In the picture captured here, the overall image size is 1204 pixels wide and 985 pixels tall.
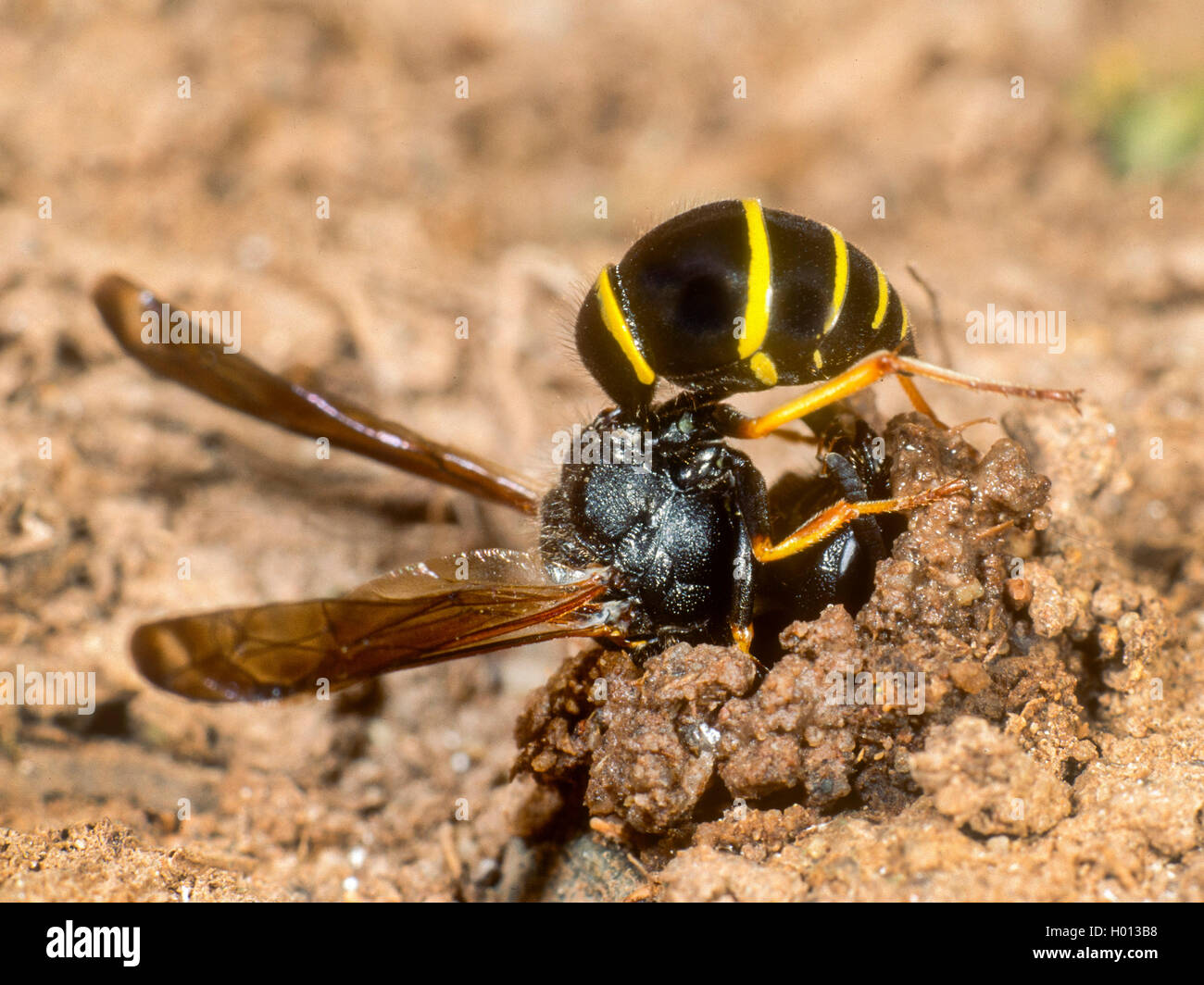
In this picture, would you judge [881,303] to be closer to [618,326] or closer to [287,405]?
[618,326]

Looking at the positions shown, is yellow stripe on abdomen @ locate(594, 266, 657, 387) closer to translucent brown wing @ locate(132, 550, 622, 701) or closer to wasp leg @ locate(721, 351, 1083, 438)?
wasp leg @ locate(721, 351, 1083, 438)

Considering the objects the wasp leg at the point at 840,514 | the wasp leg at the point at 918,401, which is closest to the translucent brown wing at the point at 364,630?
the wasp leg at the point at 840,514

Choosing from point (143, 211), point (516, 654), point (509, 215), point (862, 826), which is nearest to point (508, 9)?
point (509, 215)

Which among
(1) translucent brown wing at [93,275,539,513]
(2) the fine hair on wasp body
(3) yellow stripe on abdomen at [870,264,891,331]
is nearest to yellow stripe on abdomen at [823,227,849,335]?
(2) the fine hair on wasp body

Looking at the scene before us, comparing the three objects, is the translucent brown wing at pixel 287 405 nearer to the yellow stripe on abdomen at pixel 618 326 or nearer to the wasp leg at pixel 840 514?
the yellow stripe on abdomen at pixel 618 326

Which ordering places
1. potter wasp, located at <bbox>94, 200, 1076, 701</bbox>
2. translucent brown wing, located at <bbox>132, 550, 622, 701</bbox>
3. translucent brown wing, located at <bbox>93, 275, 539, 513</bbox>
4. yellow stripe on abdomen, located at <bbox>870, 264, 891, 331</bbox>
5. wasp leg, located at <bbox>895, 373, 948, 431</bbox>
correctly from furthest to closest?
translucent brown wing, located at <bbox>93, 275, 539, 513</bbox> → wasp leg, located at <bbox>895, 373, 948, 431</bbox> → yellow stripe on abdomen, located at <bbox>870, 264, 891, 331</bbox> → potter wasp, located at <bbox>94, 200, 1076, 701</bbox> → translucent brown wing, located at <bbox>132, 550, 622, 701</bbox>
